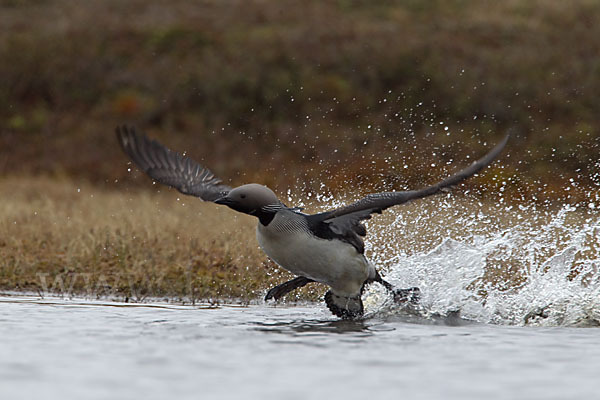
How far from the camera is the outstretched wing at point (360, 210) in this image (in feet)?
25.5

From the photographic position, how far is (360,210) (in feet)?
26.9

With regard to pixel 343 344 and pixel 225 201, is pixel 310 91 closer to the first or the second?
pixel 225 201

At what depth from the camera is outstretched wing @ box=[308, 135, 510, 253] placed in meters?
7.78

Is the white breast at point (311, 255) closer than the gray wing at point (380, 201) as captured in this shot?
No

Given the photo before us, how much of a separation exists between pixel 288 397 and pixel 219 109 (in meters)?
19.3

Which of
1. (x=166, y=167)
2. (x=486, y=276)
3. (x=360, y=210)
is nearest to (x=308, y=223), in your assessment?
(x=360, y=210)

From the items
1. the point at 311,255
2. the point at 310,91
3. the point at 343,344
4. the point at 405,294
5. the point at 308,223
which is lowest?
the point at 343,344

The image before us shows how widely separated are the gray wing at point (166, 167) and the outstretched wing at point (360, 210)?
1054 mm

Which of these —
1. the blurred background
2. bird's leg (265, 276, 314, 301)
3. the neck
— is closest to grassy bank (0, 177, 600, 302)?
bird's leg (265, 276, 314, 301)

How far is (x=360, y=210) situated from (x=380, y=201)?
20cm

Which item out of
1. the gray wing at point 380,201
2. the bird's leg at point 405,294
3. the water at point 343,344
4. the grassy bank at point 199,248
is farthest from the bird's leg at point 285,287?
the grassy bank at point 199,248

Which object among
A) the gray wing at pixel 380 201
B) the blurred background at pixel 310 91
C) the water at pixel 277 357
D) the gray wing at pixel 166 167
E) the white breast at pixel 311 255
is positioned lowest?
the water at pixel 277 357

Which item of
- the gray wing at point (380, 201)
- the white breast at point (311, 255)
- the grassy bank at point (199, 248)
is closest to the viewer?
the gray wing at point (380, 201)

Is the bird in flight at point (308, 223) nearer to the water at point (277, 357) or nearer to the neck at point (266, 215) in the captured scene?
the neck at point (266, 215)
